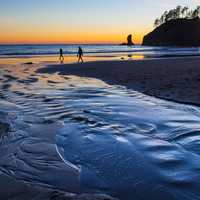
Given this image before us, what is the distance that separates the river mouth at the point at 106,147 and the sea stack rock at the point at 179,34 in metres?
146

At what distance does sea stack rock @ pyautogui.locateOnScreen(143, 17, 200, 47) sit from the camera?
15250 cm

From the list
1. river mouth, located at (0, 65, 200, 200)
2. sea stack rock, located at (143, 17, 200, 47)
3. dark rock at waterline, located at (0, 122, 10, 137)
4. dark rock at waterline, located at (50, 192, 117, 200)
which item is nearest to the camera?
dark rock at waterline, located at (50, 192, 117, 200)

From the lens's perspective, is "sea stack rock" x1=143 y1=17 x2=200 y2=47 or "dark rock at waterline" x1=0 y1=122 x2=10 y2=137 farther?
"sea stack rock" x1=143 y1=17 x2=200 y2=47

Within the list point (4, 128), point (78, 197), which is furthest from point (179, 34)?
point (78, 197)

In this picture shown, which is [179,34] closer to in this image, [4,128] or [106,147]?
[4,128]

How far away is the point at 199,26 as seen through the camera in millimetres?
159125

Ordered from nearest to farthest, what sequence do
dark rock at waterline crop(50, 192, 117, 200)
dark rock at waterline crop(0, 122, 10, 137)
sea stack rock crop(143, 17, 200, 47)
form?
dark rock at waterline crop(50, 192, 117, 200)
dark rock at waterline crop(0, 122, 10, 137)
sea stack rock crop(143, 17, 200, 47)

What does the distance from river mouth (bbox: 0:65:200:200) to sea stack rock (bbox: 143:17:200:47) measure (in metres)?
146

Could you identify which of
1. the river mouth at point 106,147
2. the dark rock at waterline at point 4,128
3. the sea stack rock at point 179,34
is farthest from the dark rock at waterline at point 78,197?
the sea stack rock at point 179,34

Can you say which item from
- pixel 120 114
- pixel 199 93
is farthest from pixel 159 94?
pixel 120 114

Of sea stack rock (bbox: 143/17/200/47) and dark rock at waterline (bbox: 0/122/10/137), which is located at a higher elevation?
sea stack rock (bbox: 143/17/200/47)

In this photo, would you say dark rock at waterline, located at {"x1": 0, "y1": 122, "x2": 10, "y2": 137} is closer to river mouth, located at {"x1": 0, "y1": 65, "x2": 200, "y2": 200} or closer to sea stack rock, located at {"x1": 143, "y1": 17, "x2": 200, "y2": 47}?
river mouth, located at {"x1": 0, "y1": 65, "x2": 200, "y2": 200}

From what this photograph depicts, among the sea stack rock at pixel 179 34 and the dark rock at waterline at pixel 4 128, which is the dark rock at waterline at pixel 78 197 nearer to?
the dark rock at waterline at pixel 4 128

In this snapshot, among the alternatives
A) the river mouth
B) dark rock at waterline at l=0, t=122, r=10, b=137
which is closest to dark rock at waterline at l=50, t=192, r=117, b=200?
the river mouth
